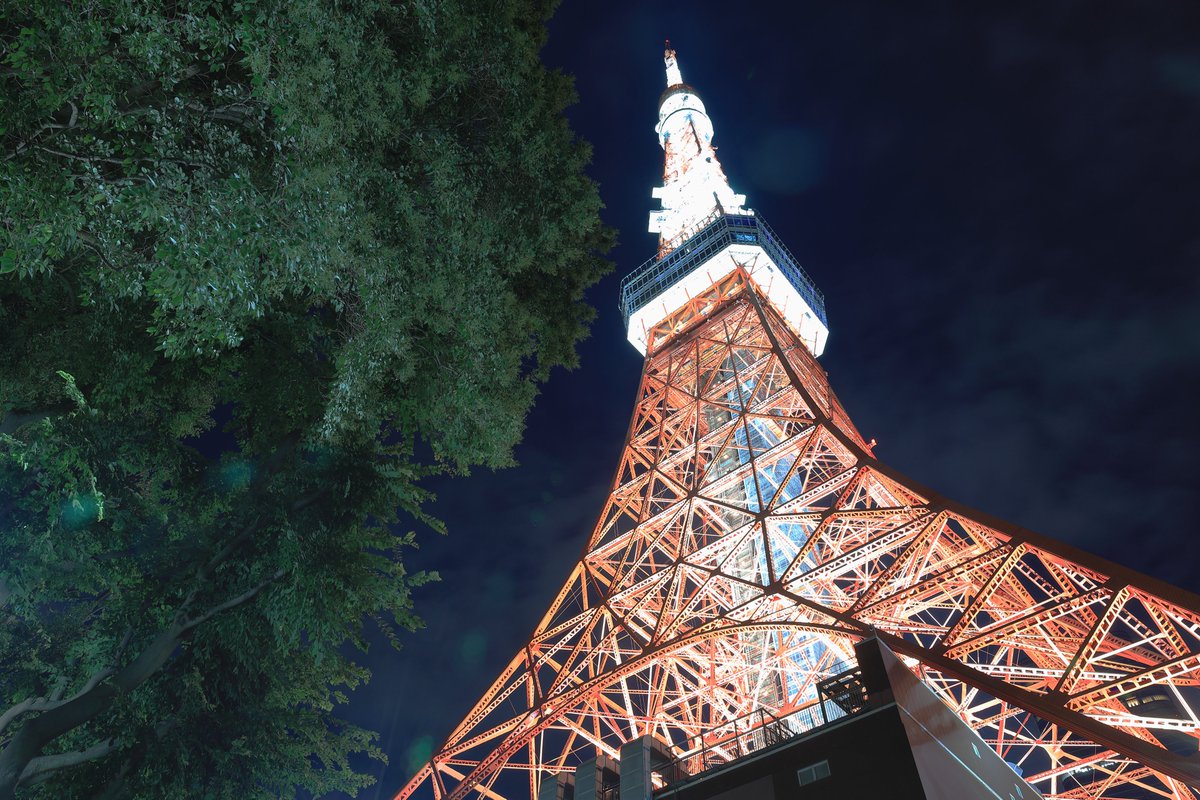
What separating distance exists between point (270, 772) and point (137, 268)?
4851mm

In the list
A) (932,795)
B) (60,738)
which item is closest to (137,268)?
→ (60,738)

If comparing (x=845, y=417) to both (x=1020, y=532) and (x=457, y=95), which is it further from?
(x=457, y=95)

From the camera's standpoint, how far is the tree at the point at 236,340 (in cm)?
521

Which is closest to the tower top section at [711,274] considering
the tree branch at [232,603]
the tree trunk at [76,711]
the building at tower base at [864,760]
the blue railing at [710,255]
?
the blue railing at [710,255]

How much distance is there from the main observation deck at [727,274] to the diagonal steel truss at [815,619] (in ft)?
10.0

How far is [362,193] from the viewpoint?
6363mm

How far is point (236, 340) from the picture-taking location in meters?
5.77

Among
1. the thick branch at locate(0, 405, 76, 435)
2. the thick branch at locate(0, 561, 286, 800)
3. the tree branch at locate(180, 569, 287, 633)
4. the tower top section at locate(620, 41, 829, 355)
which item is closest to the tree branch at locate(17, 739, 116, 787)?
the thick branch at locate(0, 561, 286, 800)

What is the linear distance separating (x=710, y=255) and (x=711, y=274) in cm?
65

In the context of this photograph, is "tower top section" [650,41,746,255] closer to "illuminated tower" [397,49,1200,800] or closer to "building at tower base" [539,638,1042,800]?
"illuminated tower" [397,49,1200,800]

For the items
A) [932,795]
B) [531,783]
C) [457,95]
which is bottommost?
[932,795]

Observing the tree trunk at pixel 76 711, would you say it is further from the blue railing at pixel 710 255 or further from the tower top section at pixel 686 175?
the tower top section at pixel 686 175

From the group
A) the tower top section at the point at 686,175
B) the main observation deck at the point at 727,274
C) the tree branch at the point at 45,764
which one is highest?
the tower top section at the point at 686,175

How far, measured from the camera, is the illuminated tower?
8461 mm
